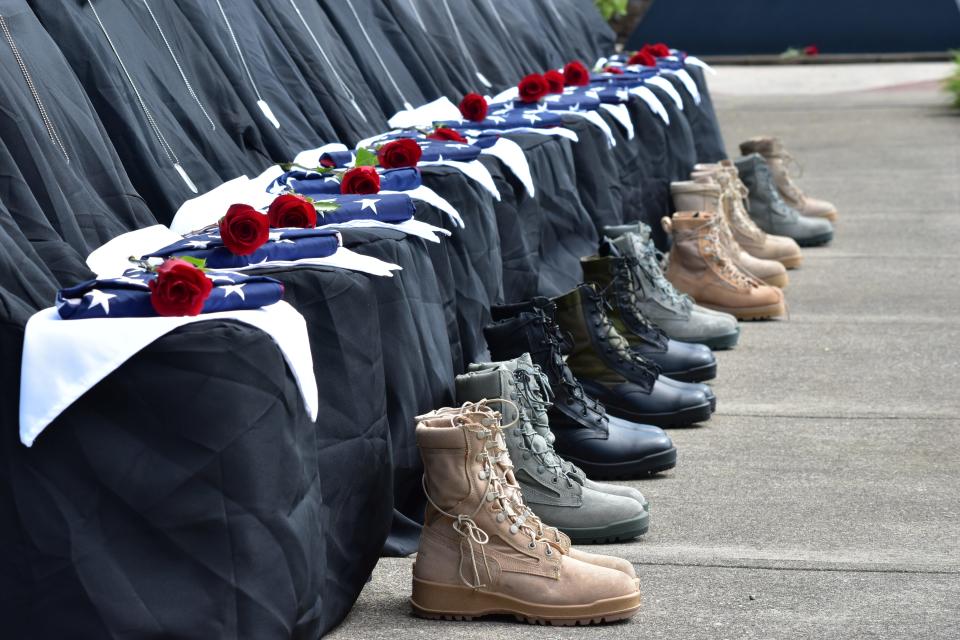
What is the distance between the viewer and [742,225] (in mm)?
4914

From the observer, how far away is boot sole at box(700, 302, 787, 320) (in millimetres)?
4351

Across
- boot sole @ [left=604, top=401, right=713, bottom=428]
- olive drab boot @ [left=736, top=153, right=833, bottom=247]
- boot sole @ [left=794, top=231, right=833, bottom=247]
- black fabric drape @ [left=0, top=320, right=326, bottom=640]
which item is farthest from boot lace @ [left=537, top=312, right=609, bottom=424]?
boot sole @ [left=794, top=231, right=833, bottom=247]

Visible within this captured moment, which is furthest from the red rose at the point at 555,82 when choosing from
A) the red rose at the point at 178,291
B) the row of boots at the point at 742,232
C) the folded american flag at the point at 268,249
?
the red rose at the point at 178,291

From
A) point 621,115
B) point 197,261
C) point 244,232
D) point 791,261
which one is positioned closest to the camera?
point 197,261

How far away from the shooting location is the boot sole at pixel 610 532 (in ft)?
8.36

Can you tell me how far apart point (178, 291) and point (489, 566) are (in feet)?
2.13

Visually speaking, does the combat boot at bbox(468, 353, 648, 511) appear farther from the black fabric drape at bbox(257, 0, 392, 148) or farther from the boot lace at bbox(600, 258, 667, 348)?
the black fabric drape at bbox(257, 0, 392, 148)

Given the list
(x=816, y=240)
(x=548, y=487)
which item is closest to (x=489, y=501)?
(x=548, y=487)

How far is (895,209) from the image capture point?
6625 millimetres

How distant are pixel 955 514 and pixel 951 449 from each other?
0.47m

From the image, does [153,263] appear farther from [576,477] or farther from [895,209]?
[895,209]

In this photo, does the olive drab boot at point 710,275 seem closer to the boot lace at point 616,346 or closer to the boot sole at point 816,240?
the boot lace at point 616,346

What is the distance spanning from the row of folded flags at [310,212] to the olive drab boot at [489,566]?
38 cm

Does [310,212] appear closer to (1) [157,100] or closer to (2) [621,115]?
(1) [157,100]
